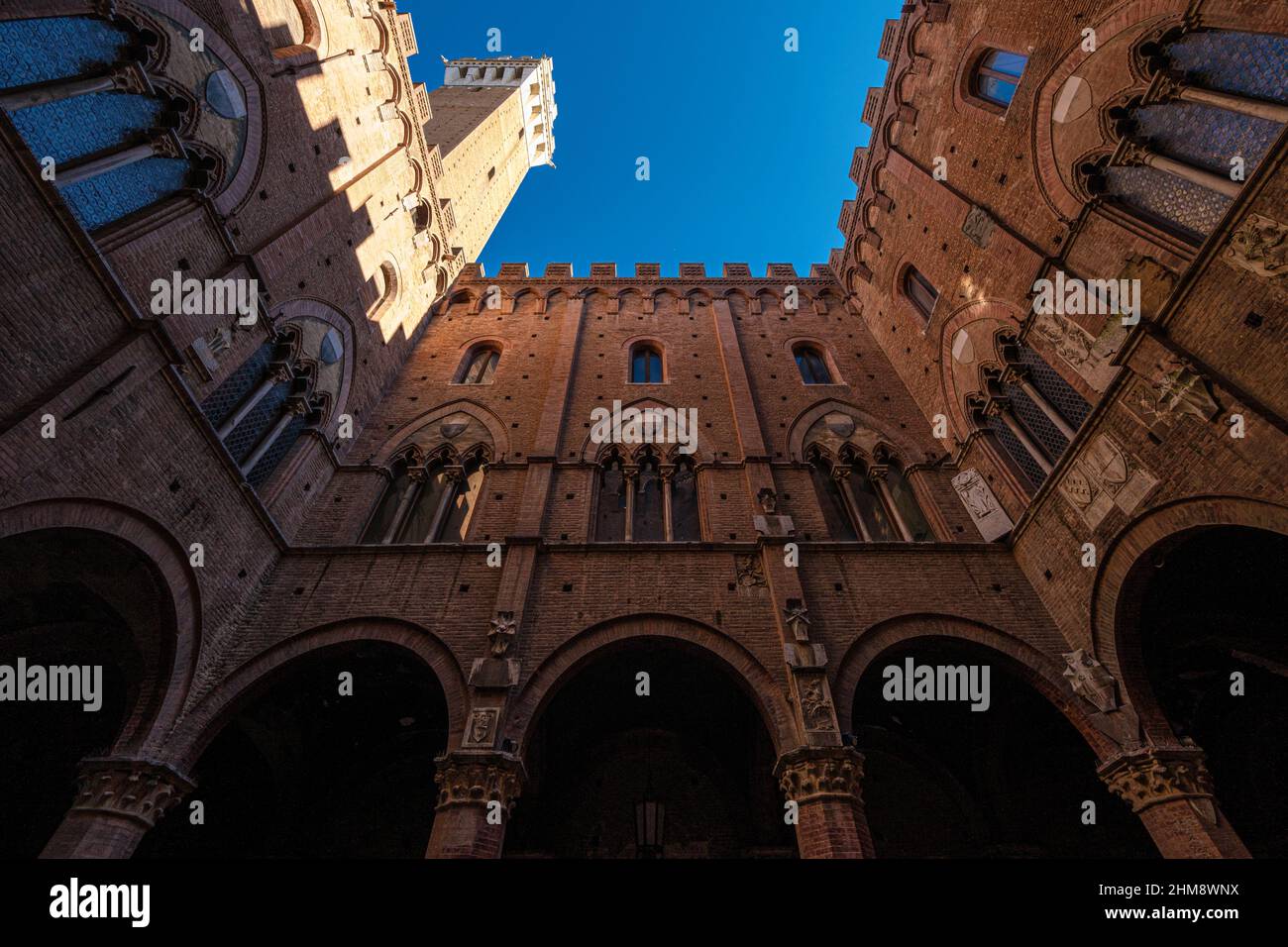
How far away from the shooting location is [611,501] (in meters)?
11.2

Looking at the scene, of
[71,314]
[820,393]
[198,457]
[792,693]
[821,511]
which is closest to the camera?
[71,314]

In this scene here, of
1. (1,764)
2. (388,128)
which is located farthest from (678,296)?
(1,764)

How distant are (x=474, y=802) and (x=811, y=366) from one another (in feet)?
41.2

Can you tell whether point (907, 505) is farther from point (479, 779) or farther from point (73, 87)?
point (73, 87)

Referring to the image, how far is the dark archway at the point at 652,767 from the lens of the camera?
30.2 ft

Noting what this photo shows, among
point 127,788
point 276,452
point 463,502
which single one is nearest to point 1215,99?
point 463,502

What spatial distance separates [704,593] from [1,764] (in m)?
10.0

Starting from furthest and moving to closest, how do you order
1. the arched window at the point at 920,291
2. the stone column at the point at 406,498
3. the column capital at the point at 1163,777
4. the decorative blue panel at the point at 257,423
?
the arched window at the point at 920,291 < the stone column at the point at 406,498 < the decorative blue panel at the point at 257,423 < the column capital at the point at 1163,777

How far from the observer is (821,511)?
1048 centimetres

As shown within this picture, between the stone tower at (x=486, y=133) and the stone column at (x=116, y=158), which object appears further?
the stone tower at (x=486, y=133)

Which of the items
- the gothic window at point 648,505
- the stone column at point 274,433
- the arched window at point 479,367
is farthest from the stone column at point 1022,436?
the stone column at point 274,433

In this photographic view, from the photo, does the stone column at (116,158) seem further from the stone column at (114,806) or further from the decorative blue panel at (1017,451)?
the decorative blue panel at (1017,451)

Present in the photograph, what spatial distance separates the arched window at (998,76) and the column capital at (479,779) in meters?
13.2
